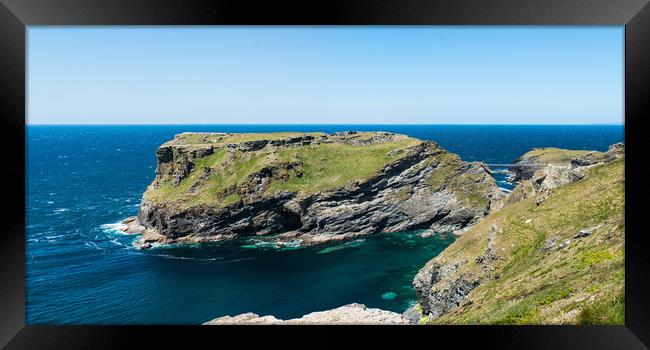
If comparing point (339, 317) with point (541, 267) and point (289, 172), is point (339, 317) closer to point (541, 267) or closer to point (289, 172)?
point (541, 267)

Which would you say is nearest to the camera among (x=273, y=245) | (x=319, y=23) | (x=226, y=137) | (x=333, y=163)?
(x=319, y=23)

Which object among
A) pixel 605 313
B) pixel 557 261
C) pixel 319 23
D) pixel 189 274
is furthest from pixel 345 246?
pixel 319 23

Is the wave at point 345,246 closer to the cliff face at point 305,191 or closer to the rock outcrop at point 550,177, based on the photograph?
the cliff face at point 305,191

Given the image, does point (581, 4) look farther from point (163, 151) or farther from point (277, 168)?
point (163, 151)

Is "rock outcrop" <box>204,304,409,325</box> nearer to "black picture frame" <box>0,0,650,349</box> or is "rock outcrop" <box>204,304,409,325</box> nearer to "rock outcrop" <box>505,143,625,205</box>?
"rock outcrop" <box>505,143,625,205</box>

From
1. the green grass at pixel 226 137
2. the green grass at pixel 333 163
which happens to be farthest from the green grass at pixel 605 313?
the green grass at pixel 226 137

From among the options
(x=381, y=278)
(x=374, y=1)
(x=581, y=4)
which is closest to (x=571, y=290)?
(x=581, y=4)
